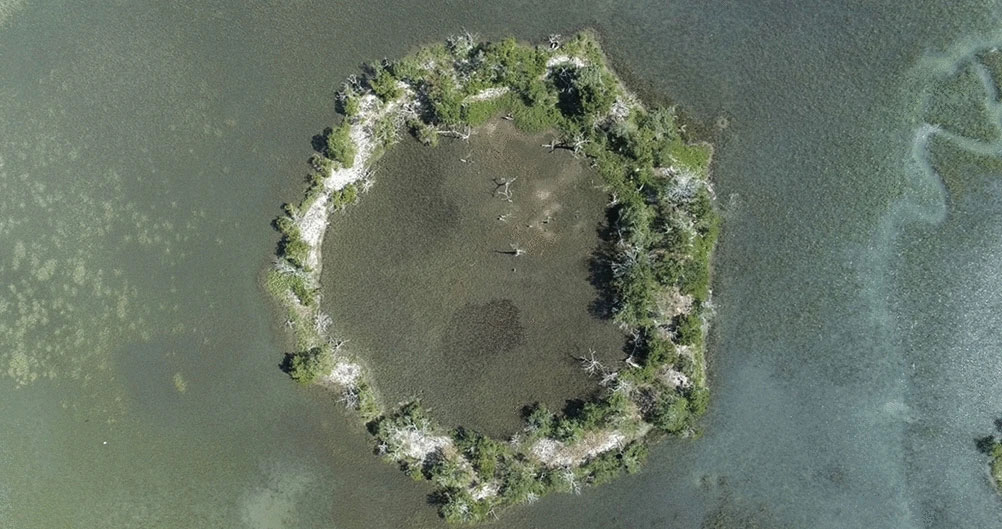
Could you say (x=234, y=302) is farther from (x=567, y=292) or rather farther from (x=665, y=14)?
(x=665, y=14)

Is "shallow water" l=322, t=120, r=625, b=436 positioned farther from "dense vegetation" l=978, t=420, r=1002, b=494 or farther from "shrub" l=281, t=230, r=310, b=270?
"dense vegetation" l=978, t=420, r=1002, b=494

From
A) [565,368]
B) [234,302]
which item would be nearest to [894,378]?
[565,368]

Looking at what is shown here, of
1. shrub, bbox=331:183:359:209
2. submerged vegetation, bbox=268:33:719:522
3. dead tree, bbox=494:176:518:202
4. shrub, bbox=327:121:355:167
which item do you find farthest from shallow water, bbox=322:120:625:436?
shrub, bbox=327:121:355:167

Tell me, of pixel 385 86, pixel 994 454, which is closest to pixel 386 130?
pixel 385 86

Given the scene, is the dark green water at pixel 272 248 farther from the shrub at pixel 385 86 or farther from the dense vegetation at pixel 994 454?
the shrub at pixel 385 86

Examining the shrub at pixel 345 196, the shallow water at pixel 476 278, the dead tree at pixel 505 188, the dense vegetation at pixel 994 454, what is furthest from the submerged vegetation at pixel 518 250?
the dense vegetation at pixel 994 454

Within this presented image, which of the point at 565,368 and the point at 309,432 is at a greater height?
the point at 565,368
